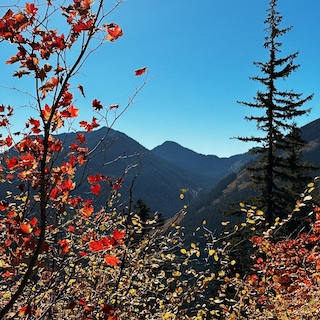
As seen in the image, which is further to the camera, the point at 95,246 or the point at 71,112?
the point at 71,112

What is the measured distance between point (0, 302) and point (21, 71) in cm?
343

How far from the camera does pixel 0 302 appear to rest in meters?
4.38

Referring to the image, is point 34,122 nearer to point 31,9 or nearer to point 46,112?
point 46,112

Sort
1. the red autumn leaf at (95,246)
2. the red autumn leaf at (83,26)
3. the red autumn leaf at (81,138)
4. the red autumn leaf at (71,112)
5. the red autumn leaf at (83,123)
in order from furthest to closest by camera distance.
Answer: the red autumn leaf at (81,138), the red autumn leaf at (83,123), the red autumn leaf at (71,112), the red autumn leaf at (83,26), the red autumn leaf at (95,246)

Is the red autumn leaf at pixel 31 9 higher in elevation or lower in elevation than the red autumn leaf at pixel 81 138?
higher

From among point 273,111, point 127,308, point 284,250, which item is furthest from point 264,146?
point 127,308

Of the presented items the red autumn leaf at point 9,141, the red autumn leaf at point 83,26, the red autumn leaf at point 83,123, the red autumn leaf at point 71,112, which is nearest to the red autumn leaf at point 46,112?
the red autumn leaf at point 71,112

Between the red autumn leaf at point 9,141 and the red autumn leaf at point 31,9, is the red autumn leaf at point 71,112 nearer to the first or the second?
the red autumn leaf at point 31,9

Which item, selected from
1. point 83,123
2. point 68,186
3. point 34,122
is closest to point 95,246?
point 68,186

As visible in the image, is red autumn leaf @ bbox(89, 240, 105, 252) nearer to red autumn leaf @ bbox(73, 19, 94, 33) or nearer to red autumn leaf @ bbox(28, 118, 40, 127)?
red autumn leaf @ bbox(28, 118, 40, 127)

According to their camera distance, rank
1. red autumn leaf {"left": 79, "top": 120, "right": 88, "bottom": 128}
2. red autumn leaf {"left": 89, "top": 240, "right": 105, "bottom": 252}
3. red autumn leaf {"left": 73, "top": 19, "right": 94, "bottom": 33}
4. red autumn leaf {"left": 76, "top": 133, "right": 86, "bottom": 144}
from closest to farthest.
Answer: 1. red autumn leaf {"left": 89, "top": 240, "right": 105, "bottom": 252}
2. red autumn leaf {"left": 73, "top": 19, "right": 94, "bottom": 33}
3. red autumn leaf {"left": 79, "top": 120, "right": 88, "bottom": 128}
4. red autumn leaf {"left": 76, "top": 133, "right": 86, "bottom": 144}

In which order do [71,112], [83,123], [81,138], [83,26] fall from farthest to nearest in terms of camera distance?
1. [81,138]
2. [83,123]
3. [71,112]
4. [83,26]

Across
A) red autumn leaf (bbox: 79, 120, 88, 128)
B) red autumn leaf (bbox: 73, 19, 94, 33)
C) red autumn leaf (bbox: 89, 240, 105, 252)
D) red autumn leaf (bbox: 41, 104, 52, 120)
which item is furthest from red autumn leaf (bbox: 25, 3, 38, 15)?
red autumn leaf (bbox: 89, 240, 105, 252)

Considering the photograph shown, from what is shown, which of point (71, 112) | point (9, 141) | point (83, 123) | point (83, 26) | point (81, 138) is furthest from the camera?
point (81, 138)
